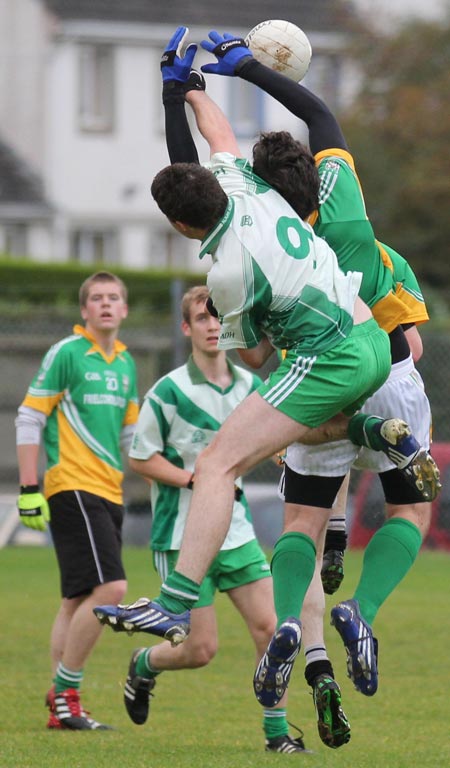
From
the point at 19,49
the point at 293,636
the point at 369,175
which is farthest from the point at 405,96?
the point at 293,636

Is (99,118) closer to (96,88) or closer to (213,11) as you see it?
(96,88)

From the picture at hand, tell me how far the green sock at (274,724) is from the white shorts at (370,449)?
4.83ft

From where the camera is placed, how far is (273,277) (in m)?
5.75

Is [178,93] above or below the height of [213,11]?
above

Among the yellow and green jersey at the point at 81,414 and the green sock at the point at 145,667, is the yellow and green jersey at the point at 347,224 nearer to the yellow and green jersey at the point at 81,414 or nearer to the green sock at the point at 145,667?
the green sock at the point at 145,667

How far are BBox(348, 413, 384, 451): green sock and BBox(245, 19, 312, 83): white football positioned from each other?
4.95 feet

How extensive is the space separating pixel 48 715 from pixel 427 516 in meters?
2.80

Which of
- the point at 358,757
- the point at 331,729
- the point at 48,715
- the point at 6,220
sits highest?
the point at 331,729

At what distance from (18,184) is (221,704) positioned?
980 inches

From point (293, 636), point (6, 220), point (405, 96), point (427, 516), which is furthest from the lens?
point (6, 220)

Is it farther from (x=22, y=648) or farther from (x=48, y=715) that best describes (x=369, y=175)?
(x=48, y=715)

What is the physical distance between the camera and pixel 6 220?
31672mm

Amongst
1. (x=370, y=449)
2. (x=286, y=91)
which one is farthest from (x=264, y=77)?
(x=370, y=449)

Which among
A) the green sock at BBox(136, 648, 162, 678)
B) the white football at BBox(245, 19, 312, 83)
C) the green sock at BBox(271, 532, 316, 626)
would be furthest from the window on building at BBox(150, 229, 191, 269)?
the green sock at BBox(271, 532, 316, 626)
